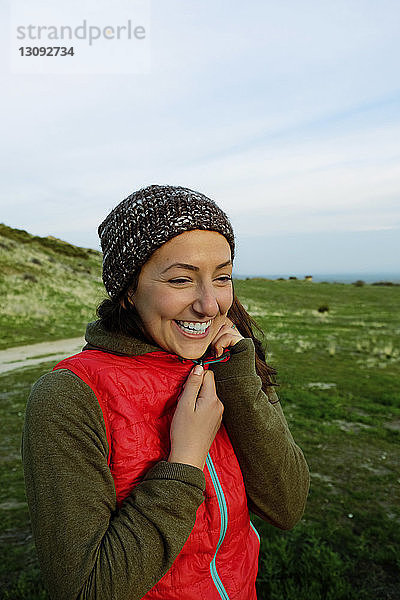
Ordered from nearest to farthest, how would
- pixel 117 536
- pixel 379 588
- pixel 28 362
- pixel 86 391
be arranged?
pixel 117 536
pixel 86 391
pixel 379 588
pixel 28 362

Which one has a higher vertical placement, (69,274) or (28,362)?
(69,274)

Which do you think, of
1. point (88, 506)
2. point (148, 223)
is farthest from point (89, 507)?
point (148, 223)

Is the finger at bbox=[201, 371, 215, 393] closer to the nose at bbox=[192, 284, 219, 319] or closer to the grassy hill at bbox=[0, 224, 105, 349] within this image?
the nose at bbox=[192, 284, 219, 319]

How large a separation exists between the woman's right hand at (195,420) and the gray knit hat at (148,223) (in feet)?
1.71

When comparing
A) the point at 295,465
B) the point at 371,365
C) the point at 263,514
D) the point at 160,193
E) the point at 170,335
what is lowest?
the point at 371,365

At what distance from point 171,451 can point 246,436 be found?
0.38 m

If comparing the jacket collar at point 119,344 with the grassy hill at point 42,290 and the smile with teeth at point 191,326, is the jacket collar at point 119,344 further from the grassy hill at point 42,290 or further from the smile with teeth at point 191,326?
the grassy hill at point 42,290

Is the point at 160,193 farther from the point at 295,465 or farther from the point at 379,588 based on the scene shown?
the point at 379,588

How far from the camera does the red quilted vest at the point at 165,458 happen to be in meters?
1.76

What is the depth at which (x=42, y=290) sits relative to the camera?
101 feet

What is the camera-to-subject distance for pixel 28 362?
13.9 metres

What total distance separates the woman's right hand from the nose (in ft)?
0.76

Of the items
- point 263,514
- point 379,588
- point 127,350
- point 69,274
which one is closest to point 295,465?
point 263,514

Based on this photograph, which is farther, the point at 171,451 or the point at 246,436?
the point at 246,436
